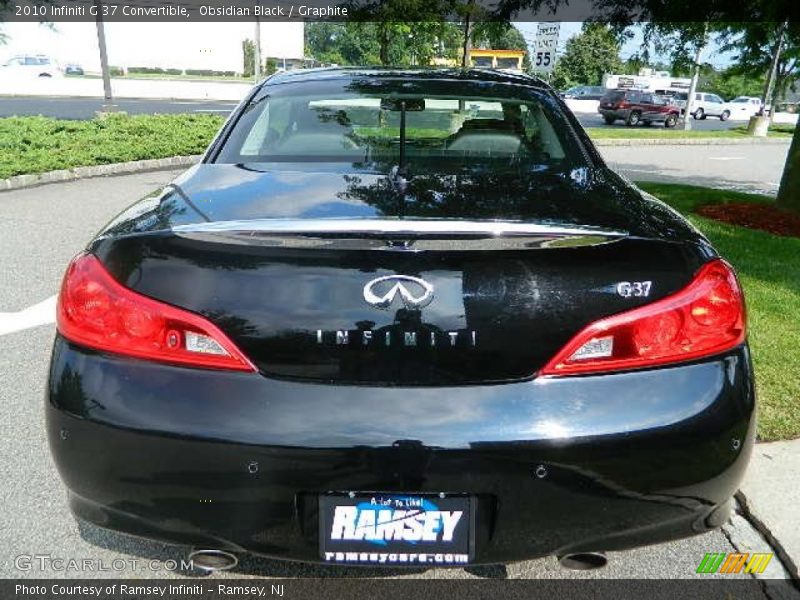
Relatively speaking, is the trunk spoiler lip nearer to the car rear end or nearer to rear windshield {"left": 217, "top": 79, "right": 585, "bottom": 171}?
rear windshield {"left": 217, "top": 79, "right": 585, "bottom": 171}

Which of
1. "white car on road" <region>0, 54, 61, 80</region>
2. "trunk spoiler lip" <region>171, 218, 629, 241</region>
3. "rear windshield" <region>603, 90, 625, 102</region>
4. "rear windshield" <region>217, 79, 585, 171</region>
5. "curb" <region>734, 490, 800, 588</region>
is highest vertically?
"rear windshield" <region>217, 79, 585, 171</region>

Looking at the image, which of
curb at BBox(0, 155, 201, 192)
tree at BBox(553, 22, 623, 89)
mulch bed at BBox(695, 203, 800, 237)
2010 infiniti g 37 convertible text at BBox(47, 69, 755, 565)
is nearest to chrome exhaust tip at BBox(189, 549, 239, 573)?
2010 infiniti g 37 convertible text at BBox(47, 69, 755, 565)

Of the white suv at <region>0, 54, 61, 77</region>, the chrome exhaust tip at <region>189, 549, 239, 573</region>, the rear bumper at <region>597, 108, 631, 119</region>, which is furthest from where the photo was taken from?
the white suv at <region>0, 54, 61, 77</region>

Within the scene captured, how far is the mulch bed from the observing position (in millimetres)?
7340

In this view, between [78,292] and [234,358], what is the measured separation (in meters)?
0.48

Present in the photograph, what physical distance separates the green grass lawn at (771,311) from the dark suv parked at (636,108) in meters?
25.2

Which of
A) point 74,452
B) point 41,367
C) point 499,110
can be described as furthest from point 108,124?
point 74,452

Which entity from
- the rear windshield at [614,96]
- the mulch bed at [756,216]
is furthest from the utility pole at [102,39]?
the rear windshield at [614,96]

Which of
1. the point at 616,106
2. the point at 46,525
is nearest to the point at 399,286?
the point at 46,525

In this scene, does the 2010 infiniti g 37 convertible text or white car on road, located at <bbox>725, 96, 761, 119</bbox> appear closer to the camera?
the 2010 infiniti g 37 convertible text

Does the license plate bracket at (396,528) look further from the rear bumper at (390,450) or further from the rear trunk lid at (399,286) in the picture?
the rear trunk lid at (399,286)

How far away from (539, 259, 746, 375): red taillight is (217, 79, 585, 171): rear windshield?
0.99 m

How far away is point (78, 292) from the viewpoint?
1810mm

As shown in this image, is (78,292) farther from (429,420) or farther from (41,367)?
(41,367)
